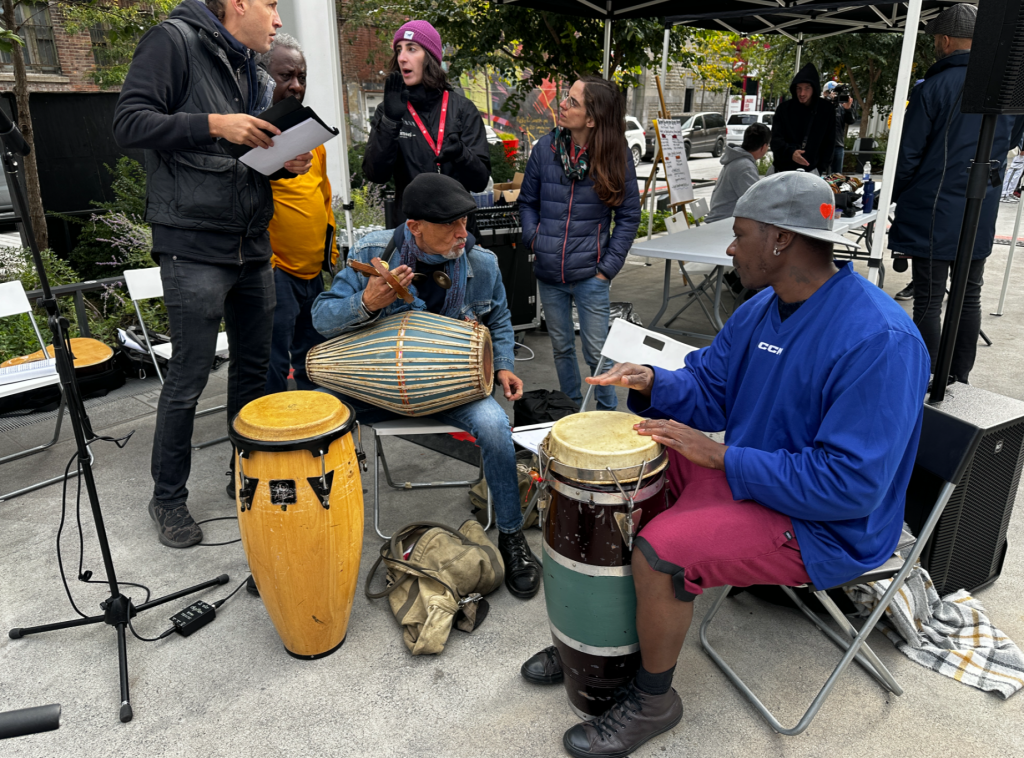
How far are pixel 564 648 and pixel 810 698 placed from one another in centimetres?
83

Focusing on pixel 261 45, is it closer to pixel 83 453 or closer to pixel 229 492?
pixel 83 453

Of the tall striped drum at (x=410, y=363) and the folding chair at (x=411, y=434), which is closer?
the tall striped drum at (x=410, y=363)

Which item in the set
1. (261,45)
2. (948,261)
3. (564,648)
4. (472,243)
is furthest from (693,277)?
(564,648)

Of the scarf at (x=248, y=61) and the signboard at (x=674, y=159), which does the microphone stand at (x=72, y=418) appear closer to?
the scarf at (x=248, y=61)

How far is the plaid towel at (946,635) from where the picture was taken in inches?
90.4

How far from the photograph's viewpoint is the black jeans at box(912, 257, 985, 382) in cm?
418

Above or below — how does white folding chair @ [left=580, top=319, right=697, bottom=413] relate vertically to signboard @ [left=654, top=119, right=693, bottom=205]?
below

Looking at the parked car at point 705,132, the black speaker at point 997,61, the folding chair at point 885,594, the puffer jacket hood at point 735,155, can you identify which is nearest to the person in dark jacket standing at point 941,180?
the black speaker at point 997,61

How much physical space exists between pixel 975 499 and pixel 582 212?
2.21 m

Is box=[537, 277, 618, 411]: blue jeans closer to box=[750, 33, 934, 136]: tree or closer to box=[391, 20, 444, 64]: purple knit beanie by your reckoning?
box=[391, 20, 444, 64]: purple knit beanie

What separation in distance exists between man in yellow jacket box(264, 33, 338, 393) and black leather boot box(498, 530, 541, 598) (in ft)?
4.00

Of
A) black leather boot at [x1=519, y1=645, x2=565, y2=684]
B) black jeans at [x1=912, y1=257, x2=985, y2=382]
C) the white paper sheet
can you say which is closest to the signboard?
black jeans at [x1=912, y1=257, x2=985, y2=382]

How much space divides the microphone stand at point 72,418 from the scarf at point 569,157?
242 cm

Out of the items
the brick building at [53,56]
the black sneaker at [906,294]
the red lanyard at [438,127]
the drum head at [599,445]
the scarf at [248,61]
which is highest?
the brick building at [53,56]
